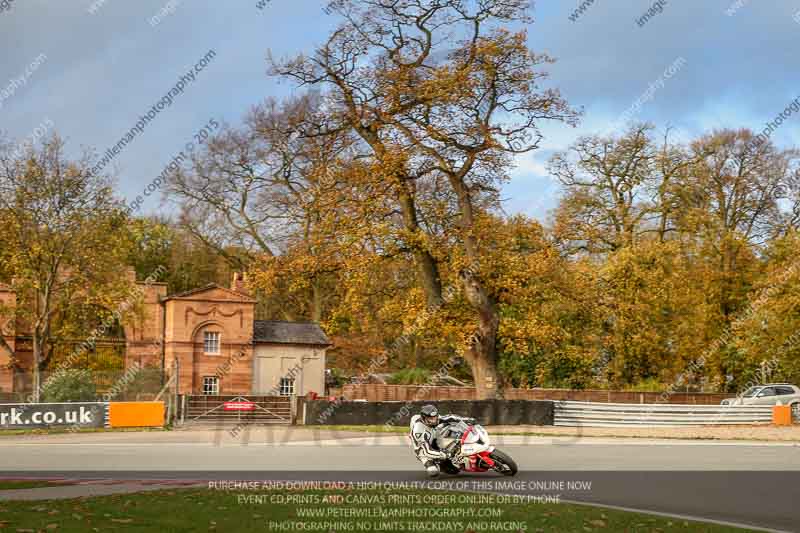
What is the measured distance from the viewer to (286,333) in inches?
2324

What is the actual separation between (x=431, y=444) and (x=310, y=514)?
6534 mm

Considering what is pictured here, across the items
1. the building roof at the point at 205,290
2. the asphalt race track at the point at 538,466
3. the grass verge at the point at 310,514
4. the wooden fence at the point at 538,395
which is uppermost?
the building roof at the point at 205,290

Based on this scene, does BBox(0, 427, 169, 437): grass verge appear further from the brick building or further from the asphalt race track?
the brick building

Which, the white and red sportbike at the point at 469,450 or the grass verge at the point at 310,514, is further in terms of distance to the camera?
the white and red sportbike at the point at 469,450

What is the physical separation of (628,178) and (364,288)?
2872cm

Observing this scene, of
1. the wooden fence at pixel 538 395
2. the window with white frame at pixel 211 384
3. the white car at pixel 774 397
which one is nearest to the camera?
the white car at pixel 774 397

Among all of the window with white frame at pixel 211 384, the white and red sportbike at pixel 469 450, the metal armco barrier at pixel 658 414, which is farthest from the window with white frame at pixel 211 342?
the white and red sportbike at pixel 469 450

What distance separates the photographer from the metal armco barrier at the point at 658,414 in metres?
41.4

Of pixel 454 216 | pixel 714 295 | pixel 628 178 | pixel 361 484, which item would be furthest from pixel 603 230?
pixel 361 484

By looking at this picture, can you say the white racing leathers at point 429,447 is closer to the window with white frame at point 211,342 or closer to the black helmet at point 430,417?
the black helmet at point 430,417

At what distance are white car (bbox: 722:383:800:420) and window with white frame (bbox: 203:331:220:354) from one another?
93.6 feet

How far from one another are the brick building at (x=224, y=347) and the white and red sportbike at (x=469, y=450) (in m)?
38.8

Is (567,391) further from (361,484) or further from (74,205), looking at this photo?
(361,484)

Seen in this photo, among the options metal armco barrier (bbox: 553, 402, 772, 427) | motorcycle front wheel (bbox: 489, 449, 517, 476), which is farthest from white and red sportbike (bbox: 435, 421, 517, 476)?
metal armco barrier (bbox: 553, 402, 772, 427)
